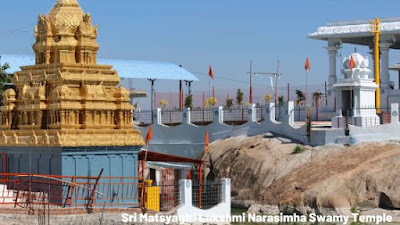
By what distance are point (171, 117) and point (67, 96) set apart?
22316 mm

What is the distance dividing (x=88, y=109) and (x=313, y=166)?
49.3 ft

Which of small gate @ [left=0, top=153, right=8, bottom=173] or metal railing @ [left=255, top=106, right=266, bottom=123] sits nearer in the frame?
small gate @ [left=0, top=153, right=8, bottom=173]

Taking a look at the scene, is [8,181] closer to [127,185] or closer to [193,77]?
[127,185]

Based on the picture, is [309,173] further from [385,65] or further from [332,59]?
[332,59]

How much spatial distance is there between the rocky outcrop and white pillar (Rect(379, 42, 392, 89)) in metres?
9.45

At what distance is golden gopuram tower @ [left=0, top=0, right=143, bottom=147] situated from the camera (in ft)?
87.0

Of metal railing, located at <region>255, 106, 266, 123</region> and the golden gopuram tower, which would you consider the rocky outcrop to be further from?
the golden gopuram tower

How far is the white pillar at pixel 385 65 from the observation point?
1946 inches

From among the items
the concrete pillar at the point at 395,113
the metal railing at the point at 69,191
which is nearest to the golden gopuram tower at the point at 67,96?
the metal railing at the point at 69,191

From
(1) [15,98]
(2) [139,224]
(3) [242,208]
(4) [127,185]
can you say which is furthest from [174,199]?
(3) [242,208]

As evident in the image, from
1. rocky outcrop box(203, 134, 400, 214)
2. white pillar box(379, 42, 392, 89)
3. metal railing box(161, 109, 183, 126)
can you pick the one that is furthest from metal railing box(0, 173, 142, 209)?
white pillar box(379, 42, 392, 89)

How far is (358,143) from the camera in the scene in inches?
1591

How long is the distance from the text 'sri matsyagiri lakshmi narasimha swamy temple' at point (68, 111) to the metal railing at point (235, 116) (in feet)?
60.5

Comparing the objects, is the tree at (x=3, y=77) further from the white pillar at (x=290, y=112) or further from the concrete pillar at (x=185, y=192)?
the concrete pillar at (x=185, y=192)
